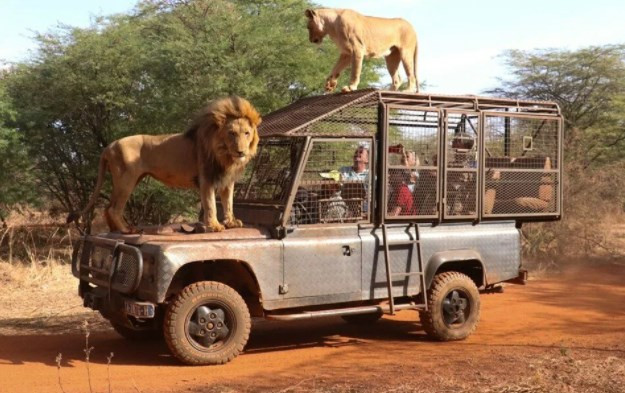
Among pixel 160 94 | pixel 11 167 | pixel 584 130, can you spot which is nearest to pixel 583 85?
pixel 584 130

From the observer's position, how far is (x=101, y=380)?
5.70m

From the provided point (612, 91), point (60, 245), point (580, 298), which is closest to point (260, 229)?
point (580, 298)

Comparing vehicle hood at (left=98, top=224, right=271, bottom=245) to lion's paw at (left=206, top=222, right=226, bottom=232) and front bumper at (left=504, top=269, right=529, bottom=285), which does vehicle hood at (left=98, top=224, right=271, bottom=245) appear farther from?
front bumper at (left=504, top=269, right=529, bottom=285)

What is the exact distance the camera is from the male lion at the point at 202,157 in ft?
21.1

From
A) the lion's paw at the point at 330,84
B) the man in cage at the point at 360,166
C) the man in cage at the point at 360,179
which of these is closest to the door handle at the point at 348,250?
the man in cage at the point at 360,179

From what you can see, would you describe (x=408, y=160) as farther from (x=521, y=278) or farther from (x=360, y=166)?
(x=521, y=278)

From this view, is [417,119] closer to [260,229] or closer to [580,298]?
[260,229]

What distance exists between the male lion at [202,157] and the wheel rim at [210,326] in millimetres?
685

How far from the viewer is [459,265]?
7672mm

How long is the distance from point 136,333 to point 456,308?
123 inches

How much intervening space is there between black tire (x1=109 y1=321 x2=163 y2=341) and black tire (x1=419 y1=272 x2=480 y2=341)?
2.60 m

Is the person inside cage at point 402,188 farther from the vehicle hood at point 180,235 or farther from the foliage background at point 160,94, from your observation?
the foliage background at point 160,94

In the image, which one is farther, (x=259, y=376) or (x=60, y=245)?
(x=60, y=245)

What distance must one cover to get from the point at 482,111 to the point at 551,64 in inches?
620
